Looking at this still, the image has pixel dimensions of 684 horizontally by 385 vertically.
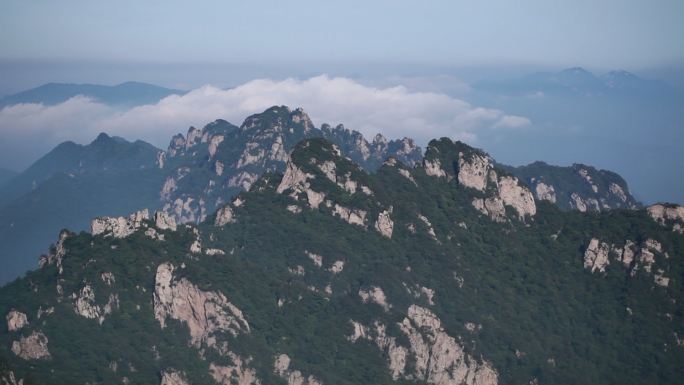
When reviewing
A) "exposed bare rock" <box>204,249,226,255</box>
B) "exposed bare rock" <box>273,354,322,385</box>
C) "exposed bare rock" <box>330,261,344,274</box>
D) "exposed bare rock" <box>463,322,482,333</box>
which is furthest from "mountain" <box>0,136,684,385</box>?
"exposed bare rock" <box>204,249,226,255</box>

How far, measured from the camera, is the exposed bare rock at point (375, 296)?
589 ft

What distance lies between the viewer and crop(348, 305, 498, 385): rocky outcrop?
166 metres

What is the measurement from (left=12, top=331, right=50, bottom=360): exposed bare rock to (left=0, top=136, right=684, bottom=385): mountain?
17cm

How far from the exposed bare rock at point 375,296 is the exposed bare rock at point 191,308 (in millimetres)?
24205

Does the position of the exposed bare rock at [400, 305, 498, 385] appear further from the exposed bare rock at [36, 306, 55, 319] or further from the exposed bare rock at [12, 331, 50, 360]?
the exposed bare rock at [12, 331, 50, 360]

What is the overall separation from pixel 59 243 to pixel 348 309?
41928 millimetres

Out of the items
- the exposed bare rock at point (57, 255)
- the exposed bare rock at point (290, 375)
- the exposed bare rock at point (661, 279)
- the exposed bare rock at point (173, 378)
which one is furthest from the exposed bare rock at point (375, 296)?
the exposed bare rock at point (661, 279)

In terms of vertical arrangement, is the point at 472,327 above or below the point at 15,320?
below

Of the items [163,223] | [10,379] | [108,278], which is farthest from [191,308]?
[10,379]

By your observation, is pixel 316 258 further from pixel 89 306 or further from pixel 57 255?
pixel 89 306

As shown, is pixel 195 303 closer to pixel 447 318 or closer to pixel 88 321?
pixel 88 321

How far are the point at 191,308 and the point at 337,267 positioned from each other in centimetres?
3528

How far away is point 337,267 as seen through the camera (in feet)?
625

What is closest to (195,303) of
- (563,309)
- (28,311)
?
(28,311)
